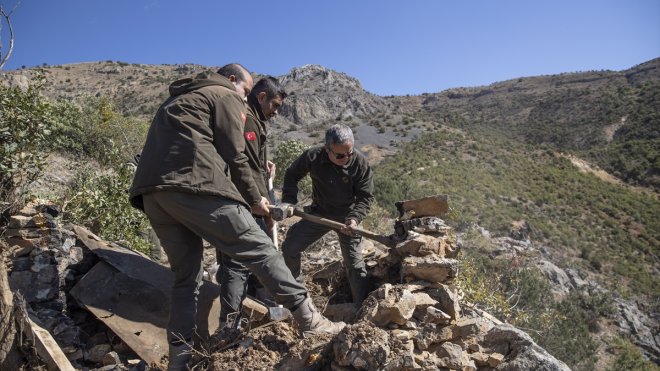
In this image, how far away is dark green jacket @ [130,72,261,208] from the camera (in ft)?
7.31

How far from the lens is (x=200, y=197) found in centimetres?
226

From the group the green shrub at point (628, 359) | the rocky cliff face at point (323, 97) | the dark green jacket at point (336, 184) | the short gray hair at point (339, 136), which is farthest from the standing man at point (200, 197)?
the rocky cliff face at point (323, 97)

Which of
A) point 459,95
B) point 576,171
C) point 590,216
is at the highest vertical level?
point 459,95

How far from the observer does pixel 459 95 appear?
2741 inches

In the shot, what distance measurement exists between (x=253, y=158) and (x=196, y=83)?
2.10 ft

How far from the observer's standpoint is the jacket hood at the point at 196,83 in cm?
246

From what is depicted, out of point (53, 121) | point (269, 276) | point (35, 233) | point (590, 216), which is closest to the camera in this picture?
point (269, 276)

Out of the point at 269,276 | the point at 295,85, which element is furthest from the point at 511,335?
the point at 295,85

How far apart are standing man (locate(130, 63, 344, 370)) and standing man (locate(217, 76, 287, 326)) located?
36 centimetres

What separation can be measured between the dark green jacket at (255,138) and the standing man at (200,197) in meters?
0.36

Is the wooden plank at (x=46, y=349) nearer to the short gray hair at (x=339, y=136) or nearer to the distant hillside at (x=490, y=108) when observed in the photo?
the short gray hair at (x=339, y=136)

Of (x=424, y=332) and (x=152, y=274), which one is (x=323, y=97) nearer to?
(x=152, y=274)

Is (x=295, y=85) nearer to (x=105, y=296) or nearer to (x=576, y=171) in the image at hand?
(x=576, y=171)

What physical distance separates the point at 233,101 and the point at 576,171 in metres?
34.9
